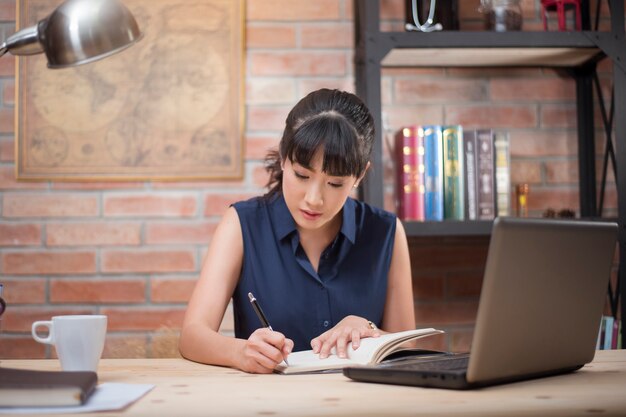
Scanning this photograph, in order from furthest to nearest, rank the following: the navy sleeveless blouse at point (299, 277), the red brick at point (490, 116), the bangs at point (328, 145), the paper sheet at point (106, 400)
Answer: the red brick at point (490, 116), the navy sleeveless blouse at point (299, 277), the bangs at point (328, 145), the paper sheet at point (106, 400)

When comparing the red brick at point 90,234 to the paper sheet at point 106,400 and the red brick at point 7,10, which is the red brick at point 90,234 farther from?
the paper sheet at point 106,400

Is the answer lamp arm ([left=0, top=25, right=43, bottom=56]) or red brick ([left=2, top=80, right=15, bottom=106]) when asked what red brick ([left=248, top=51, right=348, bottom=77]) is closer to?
red brick ([left=2, top=80, right=15, bottom=106])

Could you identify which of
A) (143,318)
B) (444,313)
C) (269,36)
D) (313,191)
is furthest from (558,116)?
(143,318)

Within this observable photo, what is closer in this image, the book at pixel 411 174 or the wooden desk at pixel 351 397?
the wooden desk at pixel 351 397

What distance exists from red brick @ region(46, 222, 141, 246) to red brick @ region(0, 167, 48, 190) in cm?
12

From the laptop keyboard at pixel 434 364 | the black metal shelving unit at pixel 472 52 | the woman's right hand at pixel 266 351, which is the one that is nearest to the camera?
the laptop keyboard at pixel 434 364

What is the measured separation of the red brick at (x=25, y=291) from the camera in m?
2.20

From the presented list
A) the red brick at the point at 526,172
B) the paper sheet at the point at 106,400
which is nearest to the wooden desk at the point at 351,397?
the paper sheet at the point at 106,400

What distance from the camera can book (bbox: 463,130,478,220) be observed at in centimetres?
210

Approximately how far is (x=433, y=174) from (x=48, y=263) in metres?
1.18

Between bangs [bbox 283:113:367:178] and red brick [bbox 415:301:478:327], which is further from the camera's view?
red brick [bbox 415:301:478:327]

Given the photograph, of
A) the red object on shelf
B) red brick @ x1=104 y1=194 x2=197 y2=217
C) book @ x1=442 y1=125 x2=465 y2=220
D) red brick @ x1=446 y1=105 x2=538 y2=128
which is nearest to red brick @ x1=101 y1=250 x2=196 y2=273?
red brick @ x1=104 y1=194 x2=197 y2=217

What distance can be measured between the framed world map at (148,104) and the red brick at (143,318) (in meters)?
0.40

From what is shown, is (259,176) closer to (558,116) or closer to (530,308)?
(558,116)
